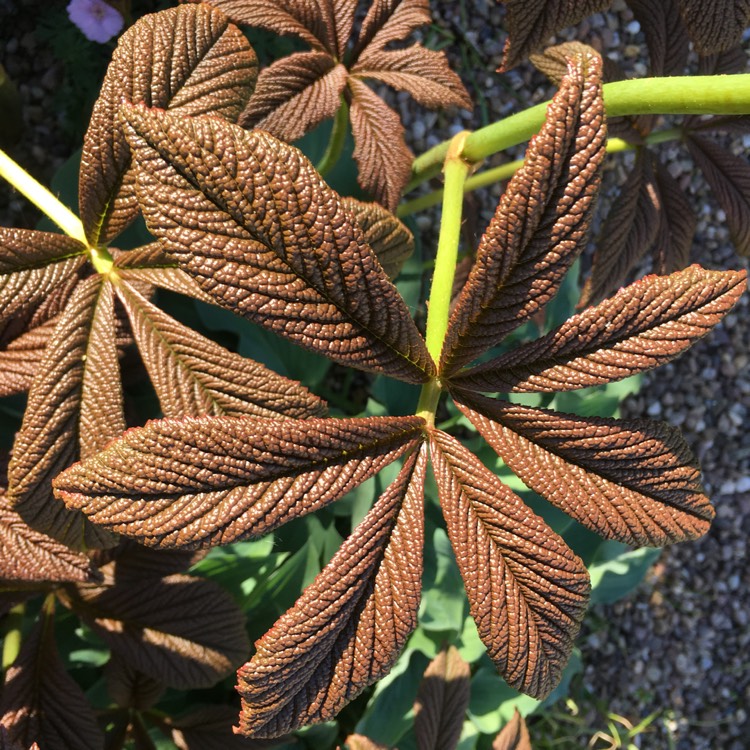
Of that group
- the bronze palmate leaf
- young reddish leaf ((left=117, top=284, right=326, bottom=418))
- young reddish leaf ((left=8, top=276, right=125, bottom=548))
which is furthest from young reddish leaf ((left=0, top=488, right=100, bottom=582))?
the bronze palmate leaf

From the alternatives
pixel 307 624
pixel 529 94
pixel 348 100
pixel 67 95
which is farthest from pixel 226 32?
pixel 529 94

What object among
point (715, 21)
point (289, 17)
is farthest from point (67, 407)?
point (715, 21)

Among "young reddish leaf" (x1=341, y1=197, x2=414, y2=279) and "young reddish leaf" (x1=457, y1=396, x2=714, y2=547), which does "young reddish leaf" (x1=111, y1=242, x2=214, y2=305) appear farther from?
"young reddish leaf" (x1=457, y1=396, x2=714, y2=547)

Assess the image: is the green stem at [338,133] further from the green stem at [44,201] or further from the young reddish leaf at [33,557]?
the young reddish leaf at [33,557]

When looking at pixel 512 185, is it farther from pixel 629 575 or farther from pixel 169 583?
pixel 629 575

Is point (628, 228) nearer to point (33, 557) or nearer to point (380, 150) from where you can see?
point (380, 150)
